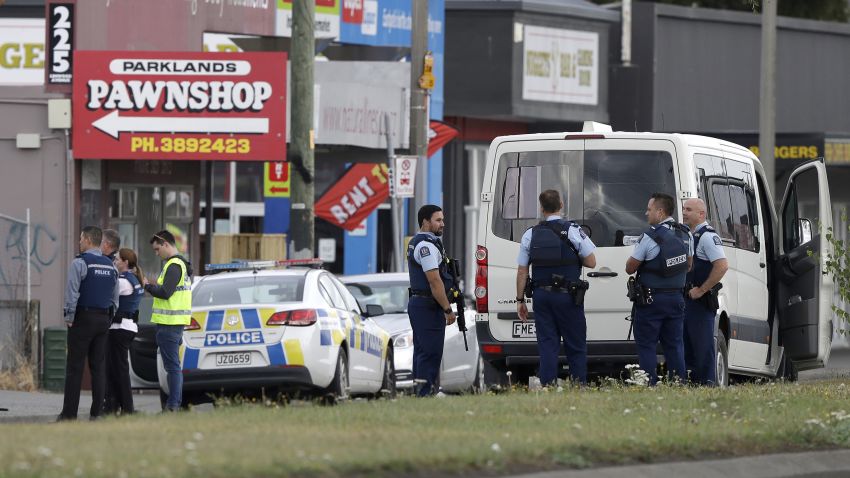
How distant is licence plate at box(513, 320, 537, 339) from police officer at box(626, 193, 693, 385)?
1.12 m

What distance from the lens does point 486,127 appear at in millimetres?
32875

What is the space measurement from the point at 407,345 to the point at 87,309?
541cm

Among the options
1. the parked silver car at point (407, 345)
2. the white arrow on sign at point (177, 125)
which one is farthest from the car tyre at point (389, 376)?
the white arrow on sign at point (177, 125)

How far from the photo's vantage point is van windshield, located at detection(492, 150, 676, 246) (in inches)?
595

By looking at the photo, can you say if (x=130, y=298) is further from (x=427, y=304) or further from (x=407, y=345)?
(x=407, y=345)

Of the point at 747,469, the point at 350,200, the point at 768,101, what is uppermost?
the point at 768,101

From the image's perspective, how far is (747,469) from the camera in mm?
10258

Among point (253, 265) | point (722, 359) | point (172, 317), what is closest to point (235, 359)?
point (172, 317)

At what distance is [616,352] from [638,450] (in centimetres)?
521

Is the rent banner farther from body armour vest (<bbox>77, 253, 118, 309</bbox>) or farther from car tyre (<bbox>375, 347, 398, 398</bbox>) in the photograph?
body armour vest (<bbox>77, 253, 118, 309</bbox>)

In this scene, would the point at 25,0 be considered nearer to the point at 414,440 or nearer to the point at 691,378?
the point at 691,378

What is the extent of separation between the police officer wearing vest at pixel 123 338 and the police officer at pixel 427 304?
8.36 ft

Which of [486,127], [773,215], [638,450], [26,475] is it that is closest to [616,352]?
[773,215]

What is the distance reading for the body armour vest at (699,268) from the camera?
15.0 meters
